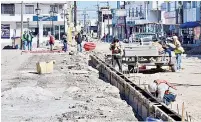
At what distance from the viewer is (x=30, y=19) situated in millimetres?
69500

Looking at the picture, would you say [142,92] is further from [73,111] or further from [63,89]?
[63,89]

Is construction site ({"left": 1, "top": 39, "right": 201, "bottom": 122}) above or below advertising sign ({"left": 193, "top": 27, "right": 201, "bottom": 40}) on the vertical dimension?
below

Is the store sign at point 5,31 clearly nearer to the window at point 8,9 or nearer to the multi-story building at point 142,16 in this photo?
the window at point 8,9

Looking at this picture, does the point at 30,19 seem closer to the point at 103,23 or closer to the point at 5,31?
the point at 5,31

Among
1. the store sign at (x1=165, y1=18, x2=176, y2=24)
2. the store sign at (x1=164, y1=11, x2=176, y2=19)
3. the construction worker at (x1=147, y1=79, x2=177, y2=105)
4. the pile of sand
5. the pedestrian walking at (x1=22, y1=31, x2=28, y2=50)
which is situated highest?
the store sign at (x1=164, y1=11, x2=176, y2=19)

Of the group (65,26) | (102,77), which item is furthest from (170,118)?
(65,26)

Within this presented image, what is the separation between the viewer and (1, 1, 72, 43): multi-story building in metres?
68.9

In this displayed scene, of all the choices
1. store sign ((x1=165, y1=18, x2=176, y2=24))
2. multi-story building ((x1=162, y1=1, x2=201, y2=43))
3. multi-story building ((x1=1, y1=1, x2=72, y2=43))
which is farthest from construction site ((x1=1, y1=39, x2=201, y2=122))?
multi-story building ((x1=1, y1=1, x2=72, y2=43))

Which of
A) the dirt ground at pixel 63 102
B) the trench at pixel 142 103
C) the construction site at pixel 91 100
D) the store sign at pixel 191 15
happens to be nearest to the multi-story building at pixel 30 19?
the store sign at pixel 191 15

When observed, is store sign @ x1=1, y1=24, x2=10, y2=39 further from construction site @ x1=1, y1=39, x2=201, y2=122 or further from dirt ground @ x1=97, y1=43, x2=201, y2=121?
construction site @ x1=1, y1=39, x2=201, y2=122

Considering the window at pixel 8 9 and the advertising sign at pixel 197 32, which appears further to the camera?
the window at pixel 8 9

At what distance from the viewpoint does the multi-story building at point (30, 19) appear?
6894 centimetres

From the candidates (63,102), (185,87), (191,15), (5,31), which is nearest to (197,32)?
(191,15)

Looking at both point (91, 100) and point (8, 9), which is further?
point (8, 9)
